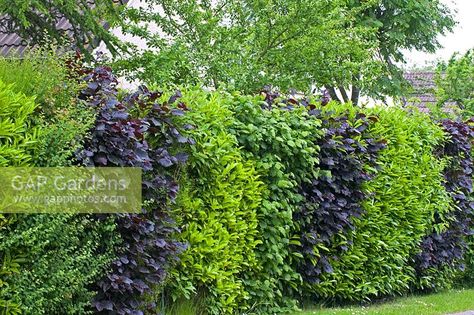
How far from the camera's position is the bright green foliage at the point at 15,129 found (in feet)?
16.0

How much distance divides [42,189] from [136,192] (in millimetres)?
979

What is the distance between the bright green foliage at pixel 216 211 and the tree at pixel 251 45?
3325 millimetres

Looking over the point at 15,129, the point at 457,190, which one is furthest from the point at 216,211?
the point at 457,190

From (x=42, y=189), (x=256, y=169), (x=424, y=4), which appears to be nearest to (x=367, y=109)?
(x=256, y=169)

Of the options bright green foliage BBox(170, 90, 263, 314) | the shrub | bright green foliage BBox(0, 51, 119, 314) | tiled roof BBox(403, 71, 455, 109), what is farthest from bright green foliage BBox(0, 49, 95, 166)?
tiled roof BBox(403, 71, 455, 109)

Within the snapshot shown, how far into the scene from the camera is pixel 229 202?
7.20m

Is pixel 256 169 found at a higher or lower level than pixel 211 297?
higher

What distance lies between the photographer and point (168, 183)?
6383mm

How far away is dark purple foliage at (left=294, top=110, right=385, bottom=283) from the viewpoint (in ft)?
27.4

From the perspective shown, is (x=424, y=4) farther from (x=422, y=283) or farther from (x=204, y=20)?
(x=422, y=283)

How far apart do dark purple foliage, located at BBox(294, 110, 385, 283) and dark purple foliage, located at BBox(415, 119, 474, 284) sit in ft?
7.78

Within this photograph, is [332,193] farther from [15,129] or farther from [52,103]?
[15,129]

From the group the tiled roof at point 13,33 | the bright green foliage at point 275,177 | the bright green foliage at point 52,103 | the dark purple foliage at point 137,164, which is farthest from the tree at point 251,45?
the bright green foliage at point 52,103

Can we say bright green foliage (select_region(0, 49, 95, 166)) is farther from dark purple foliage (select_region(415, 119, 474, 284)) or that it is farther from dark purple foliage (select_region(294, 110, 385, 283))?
dark purple foliage (select_region(415, 119, 474, 284))
